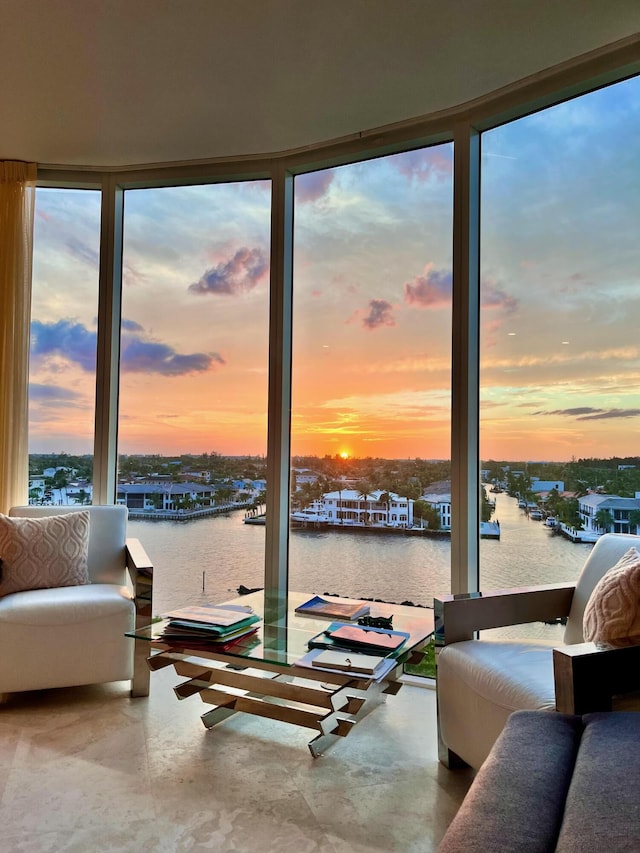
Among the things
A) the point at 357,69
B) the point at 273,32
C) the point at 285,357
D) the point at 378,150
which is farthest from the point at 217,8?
the point at 285,357

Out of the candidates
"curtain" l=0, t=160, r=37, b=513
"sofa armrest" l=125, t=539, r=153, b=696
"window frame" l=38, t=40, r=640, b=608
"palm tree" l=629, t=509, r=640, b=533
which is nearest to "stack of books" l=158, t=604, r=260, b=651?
"window frame" l=38, t=40, r=640, b=608

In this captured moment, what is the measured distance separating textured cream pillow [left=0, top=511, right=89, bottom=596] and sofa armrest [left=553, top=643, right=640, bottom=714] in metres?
2.32

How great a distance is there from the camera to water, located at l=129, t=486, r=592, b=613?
2734 mm

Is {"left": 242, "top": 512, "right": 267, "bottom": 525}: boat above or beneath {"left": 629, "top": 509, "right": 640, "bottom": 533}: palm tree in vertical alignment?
beneath

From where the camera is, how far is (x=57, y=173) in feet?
11.9

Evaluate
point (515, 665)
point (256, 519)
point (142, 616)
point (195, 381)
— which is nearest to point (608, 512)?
point (515, 665)

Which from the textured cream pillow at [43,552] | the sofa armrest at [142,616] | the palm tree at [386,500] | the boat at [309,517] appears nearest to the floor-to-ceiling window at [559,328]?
the palm tree at [386,500]

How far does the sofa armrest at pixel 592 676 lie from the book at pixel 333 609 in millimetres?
970

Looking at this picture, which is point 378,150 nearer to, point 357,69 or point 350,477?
point 357,69

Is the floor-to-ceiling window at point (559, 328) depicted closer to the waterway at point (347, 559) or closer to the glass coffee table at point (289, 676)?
the waterway at point (347, 559)

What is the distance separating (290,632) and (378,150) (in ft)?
7.93

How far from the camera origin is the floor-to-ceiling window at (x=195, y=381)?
137 inches

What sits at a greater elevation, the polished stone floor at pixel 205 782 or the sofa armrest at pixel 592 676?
the sofa armrest at pixel 592 676

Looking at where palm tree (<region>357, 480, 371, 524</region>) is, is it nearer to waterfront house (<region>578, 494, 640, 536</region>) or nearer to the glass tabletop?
the glass tabletop
